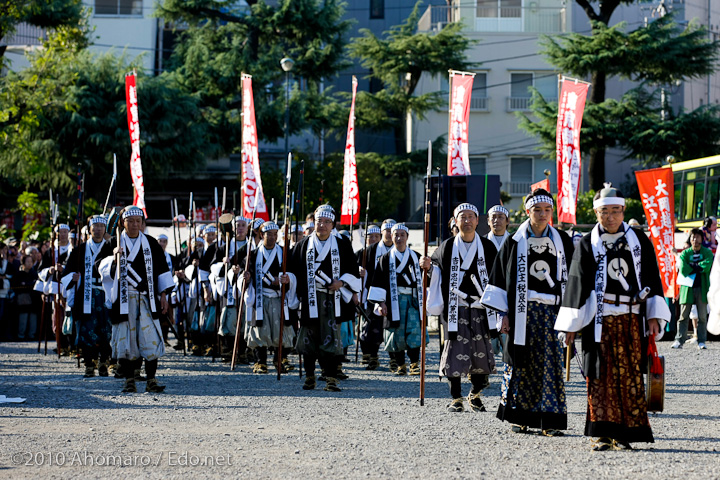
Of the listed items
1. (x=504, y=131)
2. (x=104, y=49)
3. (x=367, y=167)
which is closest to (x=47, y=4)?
(x=367, y=167)

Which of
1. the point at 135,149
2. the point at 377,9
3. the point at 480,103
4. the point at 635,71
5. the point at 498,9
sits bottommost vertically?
the point at 135,149

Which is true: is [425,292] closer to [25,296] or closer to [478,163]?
[25,296]

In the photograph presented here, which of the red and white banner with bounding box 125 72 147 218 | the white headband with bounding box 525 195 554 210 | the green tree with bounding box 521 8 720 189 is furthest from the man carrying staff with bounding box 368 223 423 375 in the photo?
the green tree with bounding box 521 8 720 189

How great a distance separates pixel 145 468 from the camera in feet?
19.5

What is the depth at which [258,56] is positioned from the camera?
32.1m

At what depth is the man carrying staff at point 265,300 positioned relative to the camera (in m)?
11.8

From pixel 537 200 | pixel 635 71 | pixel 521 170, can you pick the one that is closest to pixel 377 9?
pixel 521 170

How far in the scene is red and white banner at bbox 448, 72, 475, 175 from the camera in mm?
14523

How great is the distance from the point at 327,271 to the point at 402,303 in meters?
1.85

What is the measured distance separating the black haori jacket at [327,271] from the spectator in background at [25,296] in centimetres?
966

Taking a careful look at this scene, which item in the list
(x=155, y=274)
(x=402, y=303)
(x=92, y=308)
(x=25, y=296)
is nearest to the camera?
(x=155, y=274)

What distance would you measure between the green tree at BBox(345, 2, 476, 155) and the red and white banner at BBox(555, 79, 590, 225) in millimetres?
15546

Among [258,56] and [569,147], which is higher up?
[258,56]

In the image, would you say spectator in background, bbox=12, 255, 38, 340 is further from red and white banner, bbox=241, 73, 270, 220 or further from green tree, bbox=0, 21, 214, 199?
green tree, bbox=0, 21, 214, 199
